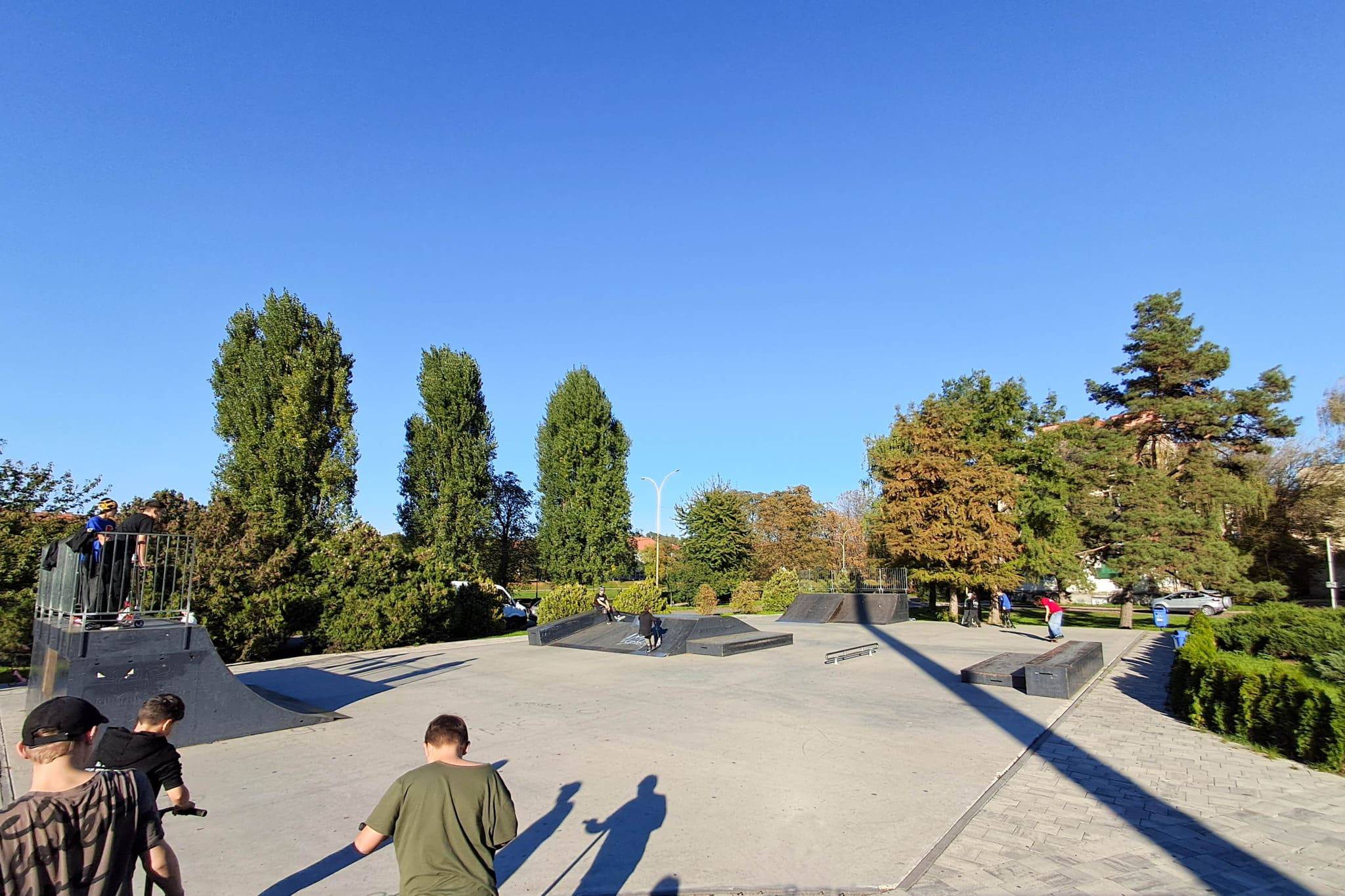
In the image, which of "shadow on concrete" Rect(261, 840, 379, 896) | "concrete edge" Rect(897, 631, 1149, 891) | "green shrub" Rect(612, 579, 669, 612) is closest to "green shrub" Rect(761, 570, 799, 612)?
"green shrub" Rect(612, 579, 669, 612)

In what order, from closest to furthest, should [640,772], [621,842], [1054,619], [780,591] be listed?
[621,842], [640,772], [1054,619], [780,591]

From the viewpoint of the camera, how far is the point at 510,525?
4644 centimetres

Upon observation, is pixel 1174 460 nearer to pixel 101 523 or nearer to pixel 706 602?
pixel 706 602

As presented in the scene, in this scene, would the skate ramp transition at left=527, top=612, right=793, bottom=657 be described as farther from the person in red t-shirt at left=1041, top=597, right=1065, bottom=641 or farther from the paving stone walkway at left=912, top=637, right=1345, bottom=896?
the paving stone walkway at left=912, top=637, right=1345, bottom=896

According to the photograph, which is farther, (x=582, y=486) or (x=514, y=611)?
(x=582, y=486)

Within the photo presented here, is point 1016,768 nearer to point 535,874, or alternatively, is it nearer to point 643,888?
point 643,888

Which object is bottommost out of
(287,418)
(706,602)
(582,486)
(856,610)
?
(706,602)

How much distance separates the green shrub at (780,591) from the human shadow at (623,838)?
27.4 m

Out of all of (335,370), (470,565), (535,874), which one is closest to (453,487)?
(470,565)

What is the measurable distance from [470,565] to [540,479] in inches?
258

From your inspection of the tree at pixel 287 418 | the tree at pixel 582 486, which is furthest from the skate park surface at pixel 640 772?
the tree at pixel 582 486

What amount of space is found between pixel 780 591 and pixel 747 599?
62.6 inches

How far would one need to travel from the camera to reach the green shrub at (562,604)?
84.8 feet

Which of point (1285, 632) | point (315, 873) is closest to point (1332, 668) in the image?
point (1285, 632)
